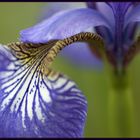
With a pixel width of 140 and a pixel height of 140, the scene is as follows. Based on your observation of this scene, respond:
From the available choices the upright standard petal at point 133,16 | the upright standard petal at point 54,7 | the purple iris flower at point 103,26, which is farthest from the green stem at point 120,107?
the upright standard petal at point 54,7

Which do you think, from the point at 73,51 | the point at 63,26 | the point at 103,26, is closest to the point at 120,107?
the point at 103,26

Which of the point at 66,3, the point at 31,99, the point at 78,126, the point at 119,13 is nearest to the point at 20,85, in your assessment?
the point at 31,99

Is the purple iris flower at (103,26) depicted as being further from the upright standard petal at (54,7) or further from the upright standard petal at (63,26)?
the upright standard petal at (54,7)

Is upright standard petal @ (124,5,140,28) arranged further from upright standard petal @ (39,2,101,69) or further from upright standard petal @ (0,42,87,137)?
upright standard petal @ (39,2,101,69)

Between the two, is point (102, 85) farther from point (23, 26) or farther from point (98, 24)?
point (98, 24)

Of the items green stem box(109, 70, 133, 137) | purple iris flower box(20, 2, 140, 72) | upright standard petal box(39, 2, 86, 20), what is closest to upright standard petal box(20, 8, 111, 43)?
purple iris flower box(20, 2, 140, 72)
